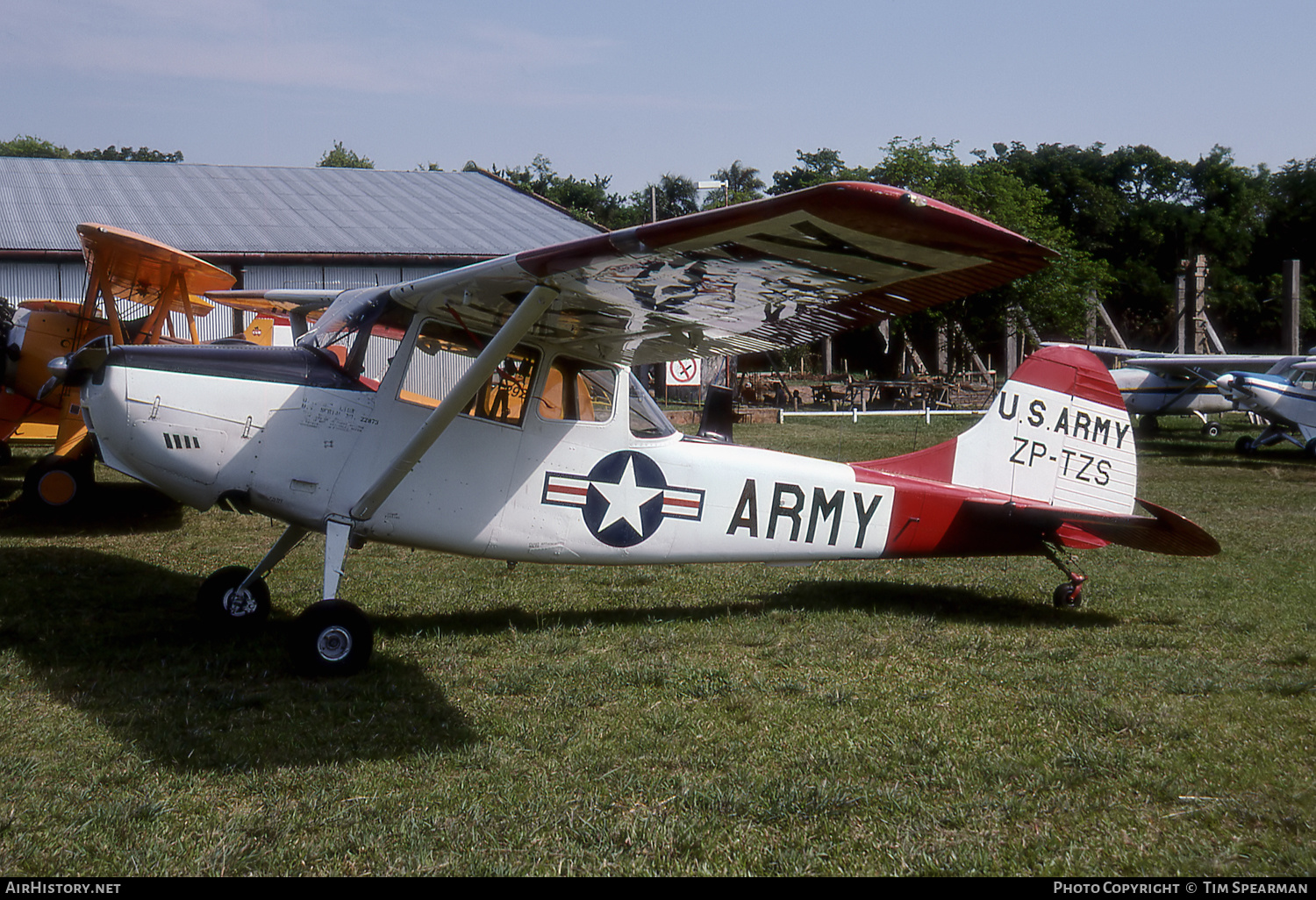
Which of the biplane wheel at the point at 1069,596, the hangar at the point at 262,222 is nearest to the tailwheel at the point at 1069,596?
the biplane wheel at the point at 1069,596

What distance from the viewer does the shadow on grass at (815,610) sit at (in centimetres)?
659

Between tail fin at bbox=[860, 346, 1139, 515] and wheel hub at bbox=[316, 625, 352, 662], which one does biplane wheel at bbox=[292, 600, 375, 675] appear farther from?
tail fin at bbox=[860, 346, 1139, 515]

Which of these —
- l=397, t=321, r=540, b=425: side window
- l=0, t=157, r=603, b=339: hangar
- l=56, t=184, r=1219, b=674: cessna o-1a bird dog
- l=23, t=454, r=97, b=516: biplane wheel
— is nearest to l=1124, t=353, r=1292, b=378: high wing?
l=0, t=157, r=603, b=339: hangar

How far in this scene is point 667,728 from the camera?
4.61m

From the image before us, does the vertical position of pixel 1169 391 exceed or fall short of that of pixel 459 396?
it exceeds it

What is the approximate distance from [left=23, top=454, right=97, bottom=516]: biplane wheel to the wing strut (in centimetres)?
644

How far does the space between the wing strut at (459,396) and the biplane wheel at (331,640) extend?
1.81ft

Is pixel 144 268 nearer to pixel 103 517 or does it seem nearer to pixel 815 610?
pixel 103 517

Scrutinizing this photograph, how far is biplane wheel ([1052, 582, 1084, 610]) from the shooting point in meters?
7.05

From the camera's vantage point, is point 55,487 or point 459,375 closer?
point 459,375

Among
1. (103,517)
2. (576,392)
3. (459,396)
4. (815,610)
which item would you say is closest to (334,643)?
(459,396)

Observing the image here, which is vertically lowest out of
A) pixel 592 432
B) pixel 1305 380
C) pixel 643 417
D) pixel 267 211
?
pixel 592 432

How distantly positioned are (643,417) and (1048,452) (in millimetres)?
2982

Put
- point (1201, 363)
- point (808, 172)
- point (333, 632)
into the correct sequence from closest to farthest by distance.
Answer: point (333, 632)
point (1201, 363)
point (808, 172)
